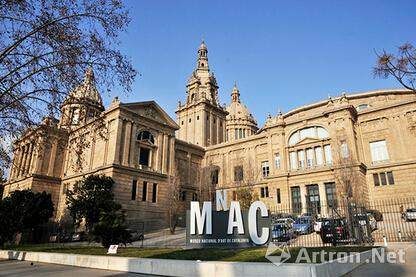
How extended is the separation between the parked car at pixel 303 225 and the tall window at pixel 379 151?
2064 centimetres

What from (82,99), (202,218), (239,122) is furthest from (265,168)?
(239,122)

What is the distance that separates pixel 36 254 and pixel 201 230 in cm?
1037

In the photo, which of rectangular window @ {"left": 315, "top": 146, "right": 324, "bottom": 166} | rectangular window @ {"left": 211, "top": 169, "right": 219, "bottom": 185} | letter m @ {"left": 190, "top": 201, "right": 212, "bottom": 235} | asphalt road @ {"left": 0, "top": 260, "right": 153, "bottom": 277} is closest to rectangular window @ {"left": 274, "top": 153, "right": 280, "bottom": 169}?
rectangular window @ {"left": 315, "top": 146, "right": 324, "bottom": 166}

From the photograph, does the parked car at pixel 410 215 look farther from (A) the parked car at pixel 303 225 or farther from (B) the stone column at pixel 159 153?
(B) the stone column at pixel 159 153

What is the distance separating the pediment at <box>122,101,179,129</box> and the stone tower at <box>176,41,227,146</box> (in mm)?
22769

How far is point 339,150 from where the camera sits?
3966 centimetres

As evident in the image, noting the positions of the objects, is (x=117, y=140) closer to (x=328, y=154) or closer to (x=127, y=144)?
(x=127, y=144)

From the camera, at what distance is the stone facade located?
125 feet

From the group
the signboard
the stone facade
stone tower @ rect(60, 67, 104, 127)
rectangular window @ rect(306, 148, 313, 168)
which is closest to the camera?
stone tower @ rect(60, 67, 104, 127)

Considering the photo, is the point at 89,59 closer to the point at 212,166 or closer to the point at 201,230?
the point at 201,230

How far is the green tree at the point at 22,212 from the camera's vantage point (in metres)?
29.0

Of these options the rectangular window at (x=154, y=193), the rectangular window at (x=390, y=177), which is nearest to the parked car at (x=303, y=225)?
the rectangular window at (x=390, y=177)

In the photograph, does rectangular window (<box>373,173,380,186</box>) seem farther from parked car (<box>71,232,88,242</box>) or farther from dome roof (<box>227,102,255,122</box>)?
dome roof (<box>227,102,255,122</box>)

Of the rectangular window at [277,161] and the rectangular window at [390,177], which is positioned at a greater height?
the rectangular window at [277,161]
